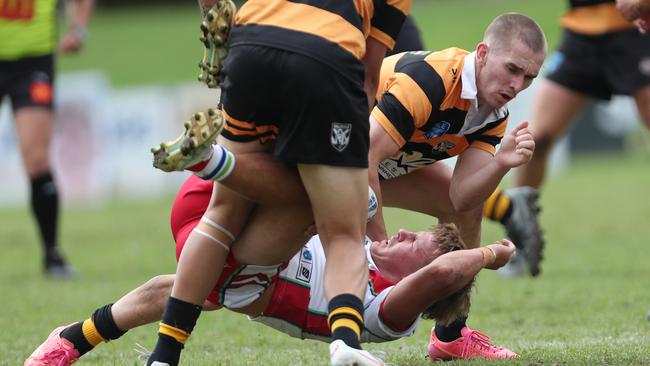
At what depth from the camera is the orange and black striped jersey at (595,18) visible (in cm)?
727

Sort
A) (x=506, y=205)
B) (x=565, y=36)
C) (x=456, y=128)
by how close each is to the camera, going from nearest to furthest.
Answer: (x=456, y=128) → (x=506, y=205) → (x=565, y=36)

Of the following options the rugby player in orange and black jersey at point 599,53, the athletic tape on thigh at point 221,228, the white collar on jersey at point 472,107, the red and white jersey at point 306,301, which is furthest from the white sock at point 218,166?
the rugby player in orange and black jersey at point 599,53

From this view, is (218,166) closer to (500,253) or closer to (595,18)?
(500,253)

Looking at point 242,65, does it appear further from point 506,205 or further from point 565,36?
point 565,36

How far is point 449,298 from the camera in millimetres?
4293

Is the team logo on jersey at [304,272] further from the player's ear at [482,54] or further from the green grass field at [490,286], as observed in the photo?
the player's ear at [482,54]

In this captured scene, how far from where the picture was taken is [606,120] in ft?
56.9

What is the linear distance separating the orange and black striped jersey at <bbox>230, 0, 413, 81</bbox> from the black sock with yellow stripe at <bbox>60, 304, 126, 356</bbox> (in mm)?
1263

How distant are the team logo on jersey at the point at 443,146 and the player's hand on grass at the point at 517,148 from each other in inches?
11.3

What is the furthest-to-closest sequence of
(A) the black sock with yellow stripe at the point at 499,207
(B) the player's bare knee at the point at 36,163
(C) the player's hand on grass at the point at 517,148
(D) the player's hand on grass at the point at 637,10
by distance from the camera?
(B) the player's bare knee at the point at 36,163 → (A) the black sock with yellow stripe at the point at 499,207 → (D) the player's hand on grass at the point at 637,10 → (C) the player's hand on grass at the point at 517,148

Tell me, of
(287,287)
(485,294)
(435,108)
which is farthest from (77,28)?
(287,287)

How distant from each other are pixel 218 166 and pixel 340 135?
1.43 feet

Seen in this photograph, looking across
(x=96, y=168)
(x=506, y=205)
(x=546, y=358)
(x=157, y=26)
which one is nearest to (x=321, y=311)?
(x=546, y=358)

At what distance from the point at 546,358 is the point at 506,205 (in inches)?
95.5
